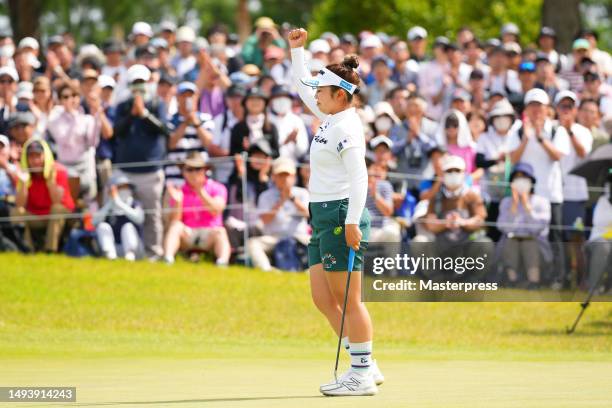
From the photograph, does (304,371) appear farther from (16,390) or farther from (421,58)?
(421,58)

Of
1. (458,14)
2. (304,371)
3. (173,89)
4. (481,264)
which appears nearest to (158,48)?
(173,89)

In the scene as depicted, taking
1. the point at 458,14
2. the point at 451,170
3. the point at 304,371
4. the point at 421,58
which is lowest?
the point at 304,371

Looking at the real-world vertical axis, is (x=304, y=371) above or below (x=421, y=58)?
below

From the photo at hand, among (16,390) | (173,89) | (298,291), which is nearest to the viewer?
(16,390)

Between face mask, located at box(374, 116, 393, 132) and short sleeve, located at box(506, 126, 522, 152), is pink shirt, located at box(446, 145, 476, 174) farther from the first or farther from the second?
face mask, located at box(374, 116, 393, 132)

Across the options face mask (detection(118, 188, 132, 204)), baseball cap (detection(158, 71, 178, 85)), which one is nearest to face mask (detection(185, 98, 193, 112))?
baseball cap (detection(158, 71, 178, 85))

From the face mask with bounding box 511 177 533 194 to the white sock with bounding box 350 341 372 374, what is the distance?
829 cm

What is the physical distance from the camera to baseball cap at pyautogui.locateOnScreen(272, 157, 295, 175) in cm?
1678

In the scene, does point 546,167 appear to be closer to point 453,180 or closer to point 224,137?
point 453,180

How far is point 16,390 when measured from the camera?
330 inches

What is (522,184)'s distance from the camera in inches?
Answer: 663

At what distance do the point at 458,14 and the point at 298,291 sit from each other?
90.7 ft

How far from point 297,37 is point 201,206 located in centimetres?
767

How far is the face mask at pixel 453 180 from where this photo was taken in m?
16.8
